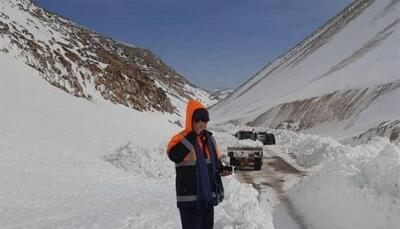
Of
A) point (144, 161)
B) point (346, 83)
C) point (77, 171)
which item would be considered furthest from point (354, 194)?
point (346, 83)

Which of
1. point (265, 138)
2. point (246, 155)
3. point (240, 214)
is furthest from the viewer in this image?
point (265, 138)

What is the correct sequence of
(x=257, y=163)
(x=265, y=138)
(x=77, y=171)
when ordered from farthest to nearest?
(x=265, y=138) → (x=257, y=163) → (x=77, y=171)

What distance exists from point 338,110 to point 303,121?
779 cm

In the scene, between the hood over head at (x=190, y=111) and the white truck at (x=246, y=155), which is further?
the white truck at (x=246, y=155)

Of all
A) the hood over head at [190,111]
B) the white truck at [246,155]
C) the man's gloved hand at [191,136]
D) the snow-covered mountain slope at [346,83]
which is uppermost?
the snow-covered mountain slope at [346,83]

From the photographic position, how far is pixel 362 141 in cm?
3678

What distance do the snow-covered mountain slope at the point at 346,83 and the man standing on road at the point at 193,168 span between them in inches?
1191

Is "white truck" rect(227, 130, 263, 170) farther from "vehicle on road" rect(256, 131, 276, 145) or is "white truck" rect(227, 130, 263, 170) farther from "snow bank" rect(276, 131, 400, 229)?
"vehicle on road" rect(256, 131, 276, 145)

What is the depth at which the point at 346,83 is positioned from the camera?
6700cm

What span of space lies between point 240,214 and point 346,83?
6095 centimetres

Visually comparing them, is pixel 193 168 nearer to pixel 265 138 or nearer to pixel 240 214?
pixel 240 214

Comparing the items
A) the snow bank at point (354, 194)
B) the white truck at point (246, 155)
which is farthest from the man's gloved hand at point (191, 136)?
the white truck at point (246, 155)

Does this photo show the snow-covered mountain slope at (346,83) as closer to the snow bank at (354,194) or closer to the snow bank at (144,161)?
the snow bank at (144,161)

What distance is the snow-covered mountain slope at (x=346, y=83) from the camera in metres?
46.8
